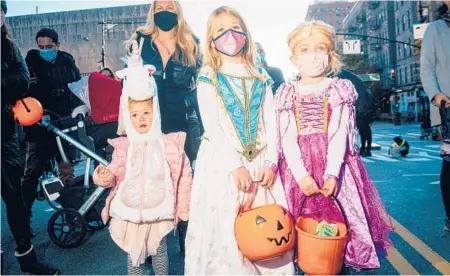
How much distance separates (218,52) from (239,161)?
822 mm

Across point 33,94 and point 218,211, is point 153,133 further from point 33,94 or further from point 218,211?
point 33,94

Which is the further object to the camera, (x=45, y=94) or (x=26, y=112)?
(x=45, y=94)

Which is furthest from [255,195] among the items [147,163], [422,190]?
[422,190]

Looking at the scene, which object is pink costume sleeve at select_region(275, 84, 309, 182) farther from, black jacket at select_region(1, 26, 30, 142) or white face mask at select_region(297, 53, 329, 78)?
black jacket at select_region(1, 26, 30, 142)

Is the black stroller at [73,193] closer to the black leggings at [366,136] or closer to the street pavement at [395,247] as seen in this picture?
the street pavement at [395,247]

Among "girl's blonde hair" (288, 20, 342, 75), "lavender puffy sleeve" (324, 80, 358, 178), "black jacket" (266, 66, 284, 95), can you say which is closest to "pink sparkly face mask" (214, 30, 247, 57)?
"girl's blonde hair" (288, 20, 342, 75)

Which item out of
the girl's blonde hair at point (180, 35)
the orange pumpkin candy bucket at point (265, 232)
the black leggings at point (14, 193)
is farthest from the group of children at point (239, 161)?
the black leggings at point (14, 193)

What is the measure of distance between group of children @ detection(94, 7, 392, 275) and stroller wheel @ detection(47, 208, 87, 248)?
4.62ft

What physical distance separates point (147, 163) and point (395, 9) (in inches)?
2425

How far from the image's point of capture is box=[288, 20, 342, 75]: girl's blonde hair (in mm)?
2686

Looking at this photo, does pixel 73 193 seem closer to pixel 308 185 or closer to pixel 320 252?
pixel 308 185

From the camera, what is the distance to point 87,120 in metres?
4.55

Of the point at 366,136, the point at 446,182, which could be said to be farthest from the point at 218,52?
the point at 366,136

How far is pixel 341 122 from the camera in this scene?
2.62 m
